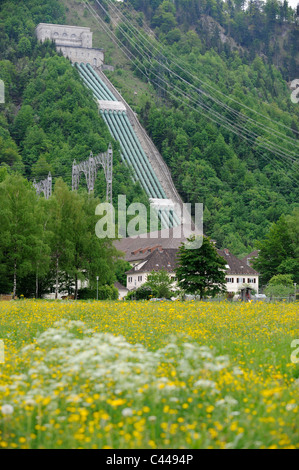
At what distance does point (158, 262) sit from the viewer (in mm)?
103750

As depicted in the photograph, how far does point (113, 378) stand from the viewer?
498 inches

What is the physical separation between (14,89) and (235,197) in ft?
225

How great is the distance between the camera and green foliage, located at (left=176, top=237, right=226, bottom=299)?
65.0 meters

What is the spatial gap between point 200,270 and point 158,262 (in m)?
38.4

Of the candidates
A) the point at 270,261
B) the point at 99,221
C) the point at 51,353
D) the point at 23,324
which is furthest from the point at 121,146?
the point at 51,353

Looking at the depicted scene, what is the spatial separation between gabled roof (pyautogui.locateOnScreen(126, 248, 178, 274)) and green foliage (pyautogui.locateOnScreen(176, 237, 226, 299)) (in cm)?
3424

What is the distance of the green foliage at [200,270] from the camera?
65000 millimetres

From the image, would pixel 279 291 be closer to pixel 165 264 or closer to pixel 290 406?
pixel 165 264

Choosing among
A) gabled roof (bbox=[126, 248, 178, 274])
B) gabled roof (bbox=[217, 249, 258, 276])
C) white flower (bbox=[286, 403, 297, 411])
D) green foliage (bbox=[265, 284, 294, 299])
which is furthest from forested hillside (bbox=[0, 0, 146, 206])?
white flower (bbox=[286, 403, 297, 411])

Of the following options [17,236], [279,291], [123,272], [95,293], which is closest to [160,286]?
[95,293]
